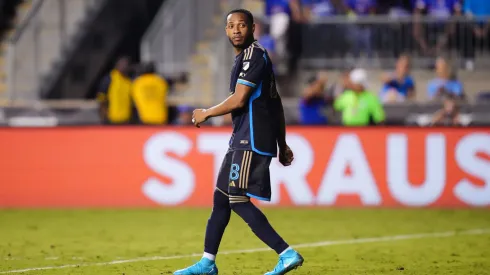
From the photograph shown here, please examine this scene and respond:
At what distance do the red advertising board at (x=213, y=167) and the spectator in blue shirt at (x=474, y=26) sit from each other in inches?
178

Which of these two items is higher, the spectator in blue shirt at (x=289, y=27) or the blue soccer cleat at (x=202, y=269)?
the spectator in blue shirt at (x=289, y=27)

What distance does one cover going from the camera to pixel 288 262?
25.8ft

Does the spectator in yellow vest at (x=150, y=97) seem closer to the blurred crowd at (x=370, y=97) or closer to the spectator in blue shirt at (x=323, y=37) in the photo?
the blurred crowd at (x=370, y=97)

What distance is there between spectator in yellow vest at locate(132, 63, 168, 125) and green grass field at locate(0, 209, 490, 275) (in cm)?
261

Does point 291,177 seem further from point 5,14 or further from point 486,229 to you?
point 5,14

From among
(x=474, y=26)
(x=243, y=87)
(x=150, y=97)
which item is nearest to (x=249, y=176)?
(x=243, y=87)

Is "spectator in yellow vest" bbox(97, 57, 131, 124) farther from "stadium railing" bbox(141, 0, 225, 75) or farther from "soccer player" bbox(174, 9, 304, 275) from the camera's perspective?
"soccer player" bbox(174, 9, 304, 275)

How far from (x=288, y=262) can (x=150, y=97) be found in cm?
982

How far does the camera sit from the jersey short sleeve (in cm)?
780

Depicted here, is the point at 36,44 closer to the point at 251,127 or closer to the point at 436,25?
the point at 436,25

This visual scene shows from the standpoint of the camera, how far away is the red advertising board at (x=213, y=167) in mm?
15312

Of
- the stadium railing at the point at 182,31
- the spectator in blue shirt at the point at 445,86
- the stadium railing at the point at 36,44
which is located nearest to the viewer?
the spectator in blue shirt at the point at 445,86

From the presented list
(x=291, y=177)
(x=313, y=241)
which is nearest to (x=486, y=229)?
(x=313, y=241)

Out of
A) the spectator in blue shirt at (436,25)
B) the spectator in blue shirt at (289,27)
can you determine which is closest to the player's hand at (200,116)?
the spectator in blue shirt at (289,27)
